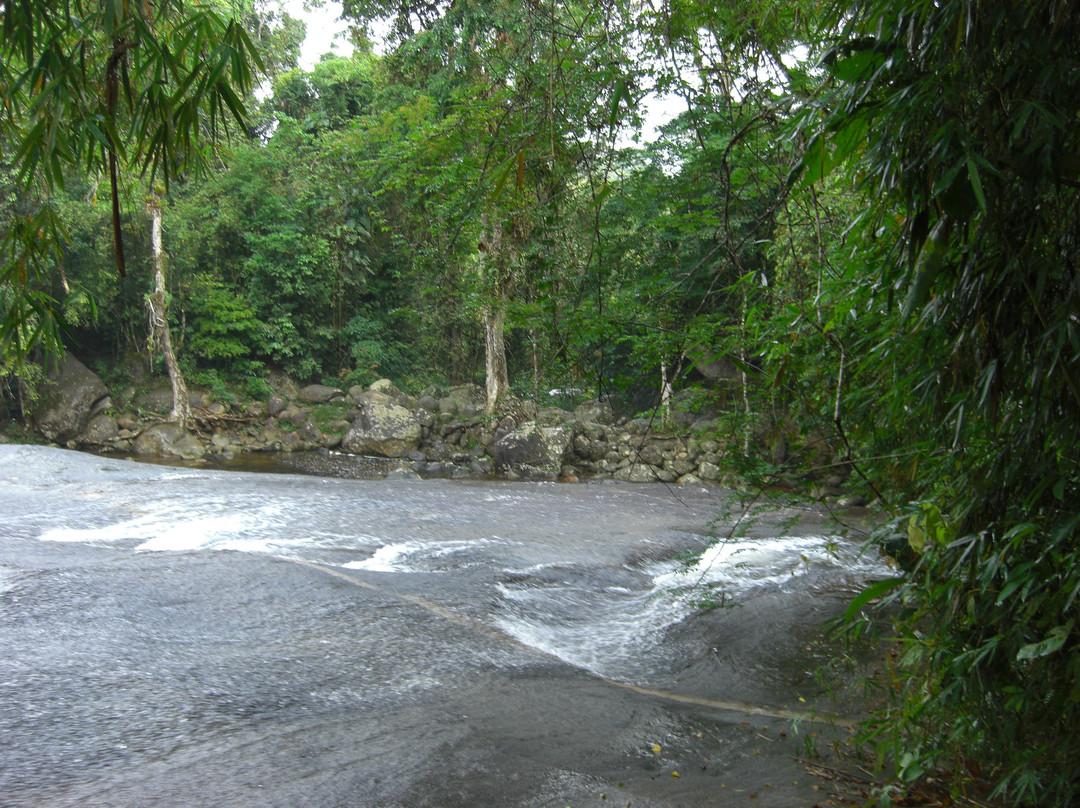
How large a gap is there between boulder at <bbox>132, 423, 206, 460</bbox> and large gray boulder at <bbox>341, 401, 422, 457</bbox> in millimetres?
3656

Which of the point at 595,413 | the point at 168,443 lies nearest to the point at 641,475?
the point at 595,413

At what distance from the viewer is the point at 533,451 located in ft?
52.1

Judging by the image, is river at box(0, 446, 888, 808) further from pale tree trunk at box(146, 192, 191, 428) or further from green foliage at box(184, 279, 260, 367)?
green foliage at box(184, 279, 260, 367)

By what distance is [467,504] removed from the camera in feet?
34.1

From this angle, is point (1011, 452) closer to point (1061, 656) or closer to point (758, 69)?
point (1061, 656)

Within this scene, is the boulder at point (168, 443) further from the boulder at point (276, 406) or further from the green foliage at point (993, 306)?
the green foliage at point (993, 306)

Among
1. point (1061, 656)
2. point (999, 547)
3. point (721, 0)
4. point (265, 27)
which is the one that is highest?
point (265, 27)

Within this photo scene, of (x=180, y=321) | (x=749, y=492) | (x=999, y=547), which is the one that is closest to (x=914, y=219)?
(x=999, y=547)

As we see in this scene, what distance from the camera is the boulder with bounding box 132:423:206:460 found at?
61.4 ft

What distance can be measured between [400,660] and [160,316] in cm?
1758

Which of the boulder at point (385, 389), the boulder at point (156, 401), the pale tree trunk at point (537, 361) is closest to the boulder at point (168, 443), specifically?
the boulder at point (156, 401)

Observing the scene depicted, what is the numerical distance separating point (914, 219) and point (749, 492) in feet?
7.99

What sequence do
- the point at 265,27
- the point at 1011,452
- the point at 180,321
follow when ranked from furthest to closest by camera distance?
the point at 265,27, the point at 180,321, the point at 1011,452

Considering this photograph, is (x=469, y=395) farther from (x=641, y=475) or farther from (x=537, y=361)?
(x=537, y=361)
